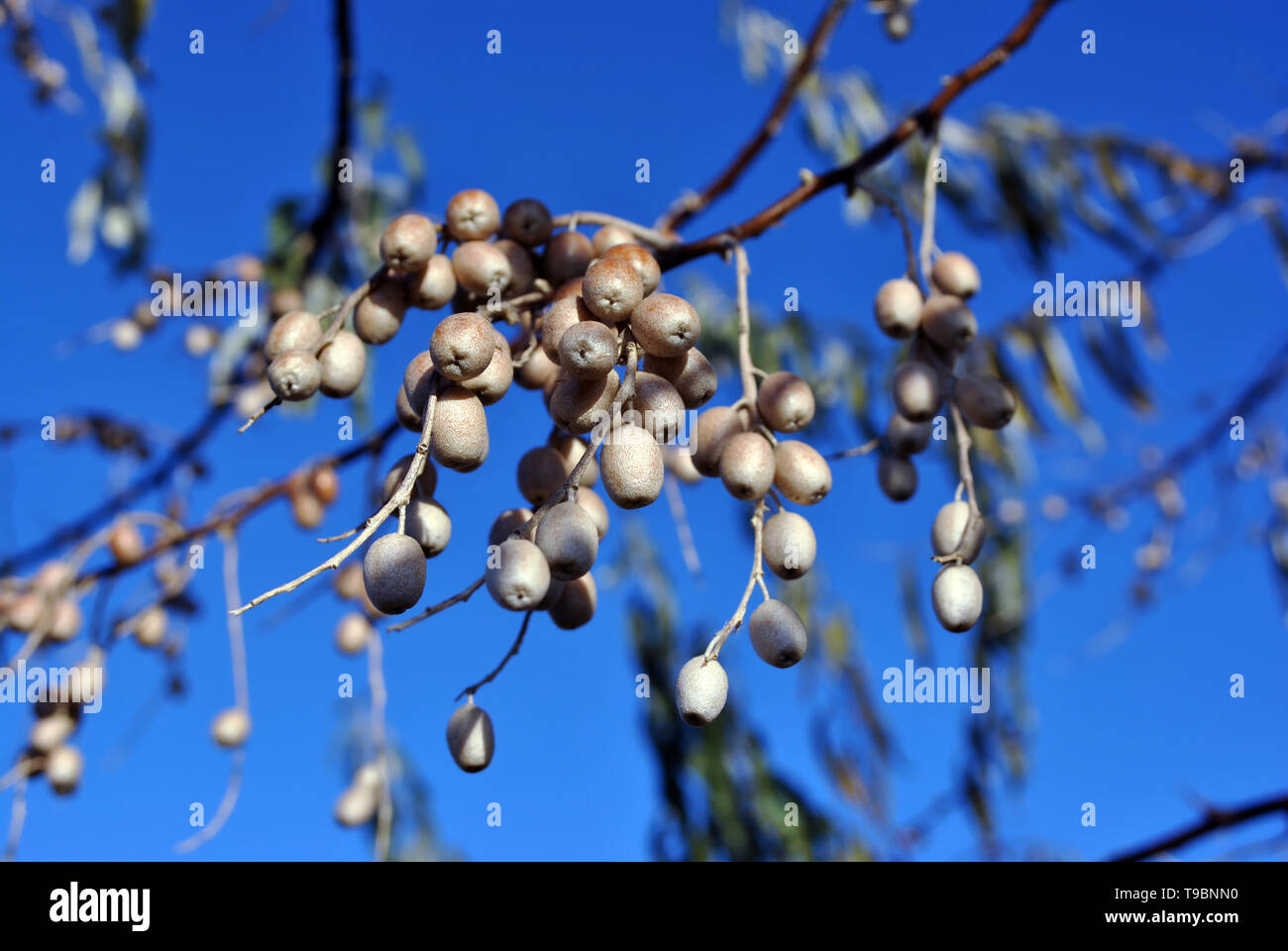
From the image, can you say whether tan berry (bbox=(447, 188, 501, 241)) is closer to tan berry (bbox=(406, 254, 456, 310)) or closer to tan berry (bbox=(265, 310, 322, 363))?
tan berry (bbox=(406, 254, 456, 310))

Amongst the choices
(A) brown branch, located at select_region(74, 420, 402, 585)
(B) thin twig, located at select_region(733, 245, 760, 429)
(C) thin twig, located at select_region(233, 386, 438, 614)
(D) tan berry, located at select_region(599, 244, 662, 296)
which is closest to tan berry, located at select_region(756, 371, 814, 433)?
(B) thin twig, located at select_region(733, 245, 760, 429)

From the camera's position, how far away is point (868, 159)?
40.9 inches

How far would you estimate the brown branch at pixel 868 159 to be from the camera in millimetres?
955

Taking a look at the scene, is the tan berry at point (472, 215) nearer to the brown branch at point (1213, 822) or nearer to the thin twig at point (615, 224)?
the thin twig at point (615, 224)

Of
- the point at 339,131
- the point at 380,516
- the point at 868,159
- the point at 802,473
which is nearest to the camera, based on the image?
the point at 380,516

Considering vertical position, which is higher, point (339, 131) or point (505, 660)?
point (339, 131)

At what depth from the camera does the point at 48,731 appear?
1.56m

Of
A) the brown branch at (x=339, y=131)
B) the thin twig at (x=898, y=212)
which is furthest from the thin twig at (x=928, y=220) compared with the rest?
the brown branch at (x=339, y=131)

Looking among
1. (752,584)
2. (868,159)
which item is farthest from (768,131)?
(752,584)

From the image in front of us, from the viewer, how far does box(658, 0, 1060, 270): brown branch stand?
0.96m

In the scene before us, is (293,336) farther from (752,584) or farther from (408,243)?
(752,584)

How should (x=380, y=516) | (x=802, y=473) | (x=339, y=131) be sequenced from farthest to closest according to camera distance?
(x=339, y=131) < (x=802, y=473) < (x=380, y=516)
